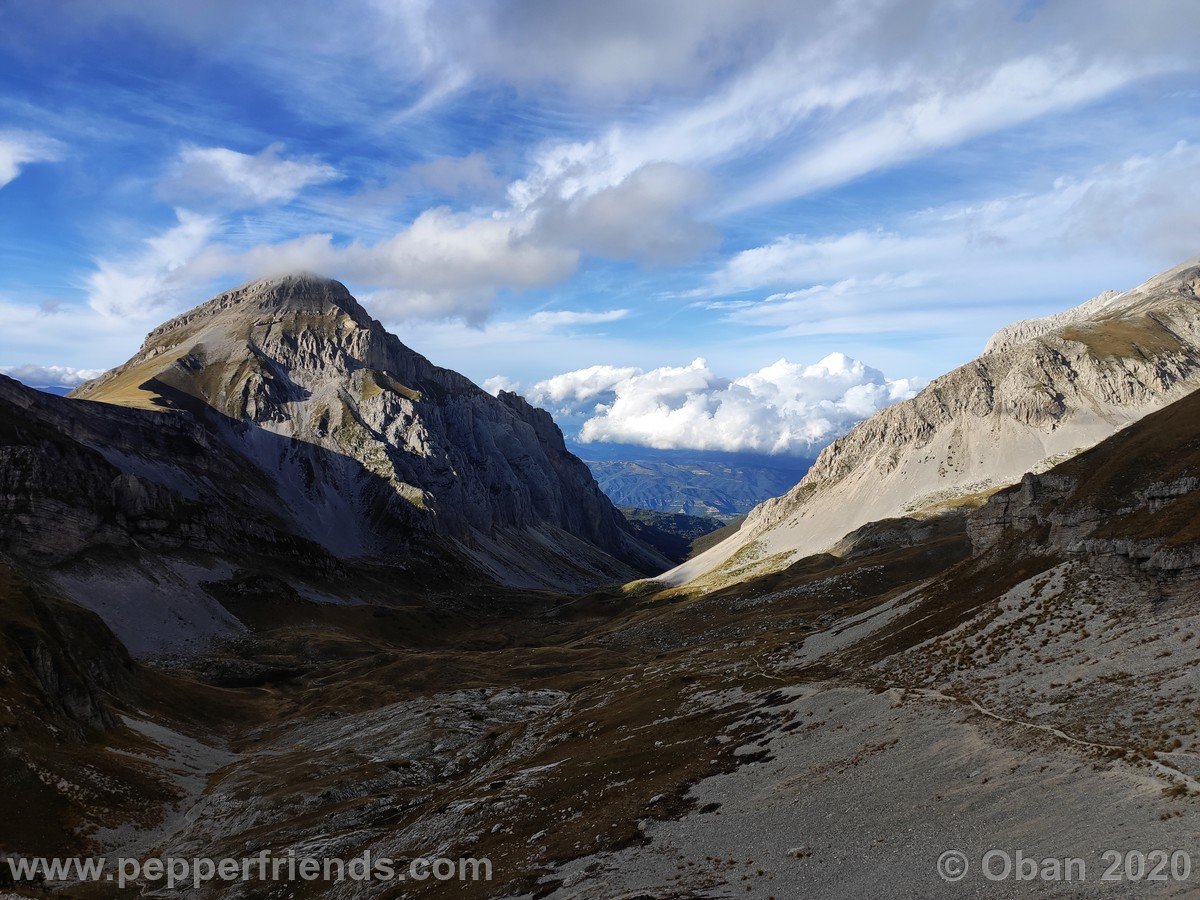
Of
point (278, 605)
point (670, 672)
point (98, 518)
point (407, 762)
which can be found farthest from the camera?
point (278, 605)

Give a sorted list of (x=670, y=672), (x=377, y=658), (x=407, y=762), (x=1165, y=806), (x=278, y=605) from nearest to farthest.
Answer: (x=1165, y=806) < (x=407, y=762) < (x=670, y=672) < (x=377, y=658) < (x=278, y=605)

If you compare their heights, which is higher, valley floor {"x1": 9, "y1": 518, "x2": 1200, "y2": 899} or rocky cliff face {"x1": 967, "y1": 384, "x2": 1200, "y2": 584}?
rocky cliff face {"x1": 967, "y1": 384, "x2": 1200, "y2": 584}

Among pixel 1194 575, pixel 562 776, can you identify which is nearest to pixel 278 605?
pixel 562 776

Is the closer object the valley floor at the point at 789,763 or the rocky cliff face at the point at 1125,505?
the valley floor at the point at 789,763

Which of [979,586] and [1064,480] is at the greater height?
[1064,480]

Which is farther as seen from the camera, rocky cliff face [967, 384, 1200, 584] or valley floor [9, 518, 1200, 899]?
rocky cliff face [967, 384, 1200, 584]

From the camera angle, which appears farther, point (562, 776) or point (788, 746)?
point (562, 776)

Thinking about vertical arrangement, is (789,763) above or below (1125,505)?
below

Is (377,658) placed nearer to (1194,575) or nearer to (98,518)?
(98,518)

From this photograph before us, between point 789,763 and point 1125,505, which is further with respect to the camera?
point 1125,505

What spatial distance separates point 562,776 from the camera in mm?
52781

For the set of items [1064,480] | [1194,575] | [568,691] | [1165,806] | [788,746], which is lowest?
[568,691]

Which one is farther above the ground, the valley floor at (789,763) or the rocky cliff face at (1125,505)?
the rocky cliff face at (1125,505)

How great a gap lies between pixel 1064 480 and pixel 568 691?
217ft
